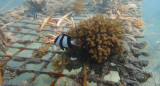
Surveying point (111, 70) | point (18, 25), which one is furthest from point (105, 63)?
point (18, 25)

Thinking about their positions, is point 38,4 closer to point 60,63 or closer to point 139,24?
point 60,63

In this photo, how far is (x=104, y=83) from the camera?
2.91 m

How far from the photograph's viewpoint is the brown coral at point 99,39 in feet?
10.1

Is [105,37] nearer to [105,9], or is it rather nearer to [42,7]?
[105,9]

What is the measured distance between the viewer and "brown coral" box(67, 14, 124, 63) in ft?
10.1

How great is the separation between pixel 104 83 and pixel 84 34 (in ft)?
4.84

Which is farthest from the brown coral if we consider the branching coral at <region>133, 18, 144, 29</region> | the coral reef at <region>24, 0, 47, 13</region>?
the coral reef at <region>24, 0, 47, 13</region>

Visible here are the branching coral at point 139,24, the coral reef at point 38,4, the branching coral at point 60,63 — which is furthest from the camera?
the coral reef at point 38,4

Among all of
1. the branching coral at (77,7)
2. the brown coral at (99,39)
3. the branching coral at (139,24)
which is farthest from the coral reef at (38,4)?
the branching coral at (139,24)

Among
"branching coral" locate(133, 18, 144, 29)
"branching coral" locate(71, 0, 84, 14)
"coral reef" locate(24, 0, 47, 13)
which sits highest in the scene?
"coral reef" locate(24, 0, 47, 13)

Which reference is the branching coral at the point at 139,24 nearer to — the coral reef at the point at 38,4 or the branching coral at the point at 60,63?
the branching coral at the point at 60,63

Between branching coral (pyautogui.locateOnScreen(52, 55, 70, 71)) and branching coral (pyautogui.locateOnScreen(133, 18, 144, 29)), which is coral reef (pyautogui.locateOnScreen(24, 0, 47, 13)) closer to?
branching coral (pyautogui.locateOnScreen(52, 55, 70, 71))

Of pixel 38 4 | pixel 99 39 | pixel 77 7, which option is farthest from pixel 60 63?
pixel 38 4

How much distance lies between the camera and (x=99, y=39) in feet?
10.1
